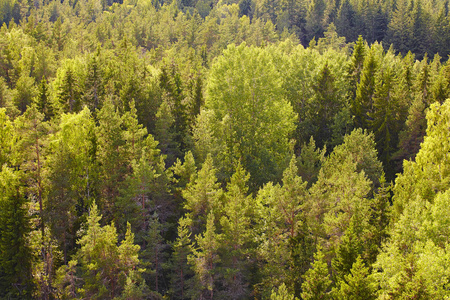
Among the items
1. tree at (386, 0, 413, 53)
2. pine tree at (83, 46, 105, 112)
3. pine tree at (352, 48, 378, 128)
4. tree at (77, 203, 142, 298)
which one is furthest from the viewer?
tree at (386, 0, 413, 53)

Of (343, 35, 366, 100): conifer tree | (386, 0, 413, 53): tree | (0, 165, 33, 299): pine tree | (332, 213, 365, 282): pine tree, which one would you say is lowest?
(0, 165, 33, 299): pine tree

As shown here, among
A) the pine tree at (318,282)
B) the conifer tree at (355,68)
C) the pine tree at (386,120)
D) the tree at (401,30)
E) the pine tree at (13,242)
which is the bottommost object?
the pine tree at (13,242)

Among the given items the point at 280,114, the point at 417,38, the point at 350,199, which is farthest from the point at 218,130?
the point at 417,38

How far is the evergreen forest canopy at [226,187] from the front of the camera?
34531 millimetres

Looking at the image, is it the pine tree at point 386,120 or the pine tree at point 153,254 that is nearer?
the pine tree at point 153,254

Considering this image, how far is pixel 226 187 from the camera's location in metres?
44.1

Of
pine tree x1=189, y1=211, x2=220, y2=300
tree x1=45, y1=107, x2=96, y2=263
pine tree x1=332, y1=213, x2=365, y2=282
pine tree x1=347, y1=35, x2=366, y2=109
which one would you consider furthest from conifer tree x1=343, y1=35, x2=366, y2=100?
tree x1=45, y1=107, x2=96, y2=263

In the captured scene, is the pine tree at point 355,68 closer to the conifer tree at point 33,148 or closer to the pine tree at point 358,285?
the pine tree at point 358,285

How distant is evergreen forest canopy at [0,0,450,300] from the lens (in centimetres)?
3453

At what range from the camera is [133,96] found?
169 feet

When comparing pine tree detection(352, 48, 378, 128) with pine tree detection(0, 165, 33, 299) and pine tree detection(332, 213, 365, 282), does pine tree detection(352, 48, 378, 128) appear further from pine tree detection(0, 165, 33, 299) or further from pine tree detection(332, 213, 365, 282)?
pine tree detection(0, 165, 33, 299)

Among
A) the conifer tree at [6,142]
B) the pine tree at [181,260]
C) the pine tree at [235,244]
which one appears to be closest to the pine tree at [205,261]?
the pine tree at [181,260]

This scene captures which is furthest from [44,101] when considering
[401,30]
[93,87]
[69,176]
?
[401,30]

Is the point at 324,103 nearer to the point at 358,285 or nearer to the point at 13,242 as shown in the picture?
the point at 358,285
